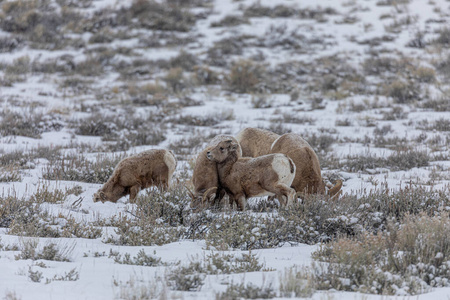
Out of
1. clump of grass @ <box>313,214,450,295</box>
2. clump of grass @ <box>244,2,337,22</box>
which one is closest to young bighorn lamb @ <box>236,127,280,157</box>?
clump of grass @ <box>313,214,450,295</box>

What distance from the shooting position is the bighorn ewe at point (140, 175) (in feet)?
20.5

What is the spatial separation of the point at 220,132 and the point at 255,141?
5.10 m

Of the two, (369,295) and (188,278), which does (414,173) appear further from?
(188,278)

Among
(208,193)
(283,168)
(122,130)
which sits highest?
(283,168)

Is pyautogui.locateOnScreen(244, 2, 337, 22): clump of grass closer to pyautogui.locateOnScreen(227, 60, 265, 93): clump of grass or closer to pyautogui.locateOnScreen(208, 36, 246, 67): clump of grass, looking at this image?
pyautogui.locateOnScreen(208, 36, 246, 67): clump of grass

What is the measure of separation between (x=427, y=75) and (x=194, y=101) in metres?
8.27

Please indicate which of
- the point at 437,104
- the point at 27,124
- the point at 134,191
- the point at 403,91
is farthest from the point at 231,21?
the point at 134,191

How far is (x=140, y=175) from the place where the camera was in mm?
6289

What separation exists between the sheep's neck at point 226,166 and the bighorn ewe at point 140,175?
1026mm

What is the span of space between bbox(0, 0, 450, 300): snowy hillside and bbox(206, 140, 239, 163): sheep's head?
2.08 ft

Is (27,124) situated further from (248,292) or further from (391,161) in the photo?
(248,292)

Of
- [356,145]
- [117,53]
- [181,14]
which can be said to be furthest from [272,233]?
[181,14]

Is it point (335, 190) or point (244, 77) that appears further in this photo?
point (244, 77)

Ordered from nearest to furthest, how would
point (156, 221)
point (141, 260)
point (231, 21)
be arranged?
point (141, 260)
point (156, 221)
point (231, 21)
